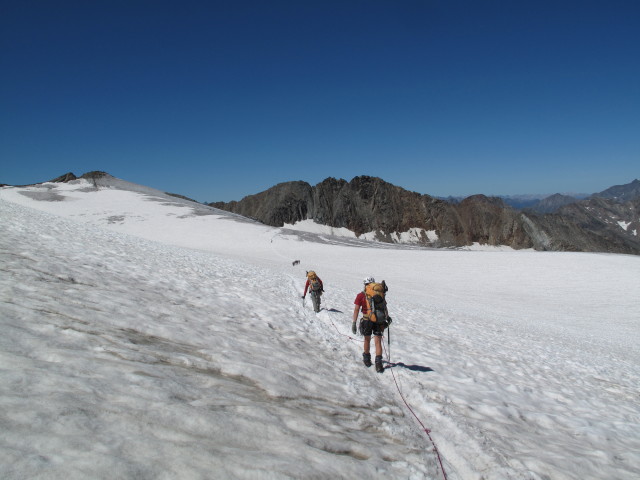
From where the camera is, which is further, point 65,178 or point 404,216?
point 404,216

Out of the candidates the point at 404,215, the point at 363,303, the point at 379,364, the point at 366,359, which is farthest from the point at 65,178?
the point at 404,215

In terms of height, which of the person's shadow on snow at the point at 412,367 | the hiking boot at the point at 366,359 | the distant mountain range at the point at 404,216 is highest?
the distant mountain range at the point at 404,216

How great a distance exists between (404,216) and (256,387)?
147997 mm

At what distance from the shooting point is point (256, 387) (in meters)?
5.13

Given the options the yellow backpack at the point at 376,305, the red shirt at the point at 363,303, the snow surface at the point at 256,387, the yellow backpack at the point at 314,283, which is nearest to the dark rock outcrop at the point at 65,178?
the snow surface at the point at 256,387

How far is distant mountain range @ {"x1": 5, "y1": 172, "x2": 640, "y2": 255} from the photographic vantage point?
445ft

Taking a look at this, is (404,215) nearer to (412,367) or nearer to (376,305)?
(412,367)

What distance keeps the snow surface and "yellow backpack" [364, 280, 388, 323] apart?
1.20 m

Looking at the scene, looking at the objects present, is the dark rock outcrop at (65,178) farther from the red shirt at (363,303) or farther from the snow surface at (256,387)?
the red shirt at (363,303)

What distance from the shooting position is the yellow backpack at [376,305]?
25.1 feet

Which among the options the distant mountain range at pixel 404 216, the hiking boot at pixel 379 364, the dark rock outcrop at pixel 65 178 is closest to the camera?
the hiking boot at pixel 379 364

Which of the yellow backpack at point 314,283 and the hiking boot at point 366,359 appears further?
the yellow backpack at point 314,283

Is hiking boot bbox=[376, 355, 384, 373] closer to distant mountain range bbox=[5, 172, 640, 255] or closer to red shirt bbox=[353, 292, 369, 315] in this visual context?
red shirt bbox=[353, 292, 369, 315]

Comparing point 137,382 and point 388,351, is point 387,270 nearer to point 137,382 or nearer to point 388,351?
point 388,351
